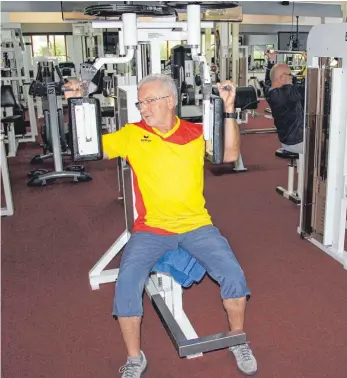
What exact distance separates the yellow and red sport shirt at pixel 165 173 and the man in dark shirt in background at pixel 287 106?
183cm

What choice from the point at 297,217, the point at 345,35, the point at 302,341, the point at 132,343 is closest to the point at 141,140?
the point at 132,343

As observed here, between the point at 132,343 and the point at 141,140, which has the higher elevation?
the point at 141,140

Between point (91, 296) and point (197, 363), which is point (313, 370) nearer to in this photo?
point (197, 363)

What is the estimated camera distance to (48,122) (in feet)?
17.0

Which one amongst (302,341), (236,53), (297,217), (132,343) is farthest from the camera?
(236,53)

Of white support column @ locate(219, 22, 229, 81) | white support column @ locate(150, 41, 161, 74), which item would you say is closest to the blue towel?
white support column @ locate(150, 41, 161, 74)

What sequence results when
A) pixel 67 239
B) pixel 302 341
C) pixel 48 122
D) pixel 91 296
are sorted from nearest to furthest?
pixel 302 341 < pixel 91 296 < pixel 67 239 < pixel 48 122

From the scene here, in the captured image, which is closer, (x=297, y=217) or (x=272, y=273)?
(x=272, y=273)

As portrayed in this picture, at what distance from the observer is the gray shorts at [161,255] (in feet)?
5.74

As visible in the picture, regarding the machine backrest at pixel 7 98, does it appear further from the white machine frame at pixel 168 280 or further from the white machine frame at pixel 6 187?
the white machine frame at pixel 168 280

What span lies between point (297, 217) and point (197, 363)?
6.40 ft

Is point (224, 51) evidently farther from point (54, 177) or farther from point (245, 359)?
point (245, 359)

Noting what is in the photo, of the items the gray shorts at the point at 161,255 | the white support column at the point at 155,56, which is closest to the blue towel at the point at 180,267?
the gray shorts at the point at 161,255

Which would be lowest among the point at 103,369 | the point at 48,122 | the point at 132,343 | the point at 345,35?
the point at 103,369
